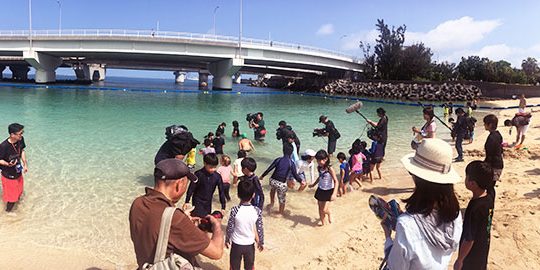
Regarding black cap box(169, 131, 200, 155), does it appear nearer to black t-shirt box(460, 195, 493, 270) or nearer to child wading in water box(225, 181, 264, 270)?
child wading in water box(225, 181, 264, 270)

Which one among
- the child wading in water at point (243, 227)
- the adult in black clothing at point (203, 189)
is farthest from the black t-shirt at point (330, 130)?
the child wading in water at point (243, 227)

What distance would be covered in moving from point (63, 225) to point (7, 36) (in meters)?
51.4

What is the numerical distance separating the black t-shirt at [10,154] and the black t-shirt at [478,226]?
7571 mm

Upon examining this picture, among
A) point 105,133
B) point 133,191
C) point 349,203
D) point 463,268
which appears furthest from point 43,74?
point 463,268

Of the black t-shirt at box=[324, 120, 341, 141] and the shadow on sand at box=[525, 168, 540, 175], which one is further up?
the black t-shirt at box=[324, 120, 341, 141]

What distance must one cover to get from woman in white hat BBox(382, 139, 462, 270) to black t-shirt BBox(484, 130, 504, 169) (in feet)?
14.1

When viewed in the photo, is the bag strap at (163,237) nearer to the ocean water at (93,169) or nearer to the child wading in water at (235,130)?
the ocean water at (93,169)

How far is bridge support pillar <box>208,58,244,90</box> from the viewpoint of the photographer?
49.3 m

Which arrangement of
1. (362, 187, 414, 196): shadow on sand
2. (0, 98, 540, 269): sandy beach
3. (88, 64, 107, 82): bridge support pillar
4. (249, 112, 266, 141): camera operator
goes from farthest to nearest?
(88, 64, 107, 82): bridge support pillar < (249, 112, 266, 141): camera operator < (362, 187, 414, 196): shadow on sand < (0, 98, 540, 269): sandy beach

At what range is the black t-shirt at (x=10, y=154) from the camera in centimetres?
630

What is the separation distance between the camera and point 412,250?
227 cm

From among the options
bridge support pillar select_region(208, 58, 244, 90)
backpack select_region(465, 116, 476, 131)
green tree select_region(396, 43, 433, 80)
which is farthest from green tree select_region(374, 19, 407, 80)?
backpack select_region(465, 116, 476, 131)

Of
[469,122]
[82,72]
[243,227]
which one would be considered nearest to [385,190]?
[469,122]

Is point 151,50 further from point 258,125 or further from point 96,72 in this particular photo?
point 96,72
